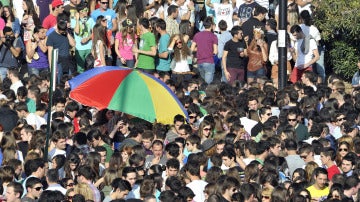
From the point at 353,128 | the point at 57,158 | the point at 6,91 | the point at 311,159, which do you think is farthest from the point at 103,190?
the point at 6,91

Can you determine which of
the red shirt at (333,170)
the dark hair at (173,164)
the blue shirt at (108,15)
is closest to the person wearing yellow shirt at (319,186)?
the red shirt at (333,170)

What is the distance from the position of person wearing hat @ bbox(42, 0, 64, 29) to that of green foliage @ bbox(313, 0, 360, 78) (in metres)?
4.99

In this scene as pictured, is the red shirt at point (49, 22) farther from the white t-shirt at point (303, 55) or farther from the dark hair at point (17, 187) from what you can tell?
the dark hair at point (17, 187)

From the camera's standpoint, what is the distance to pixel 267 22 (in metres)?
28.2

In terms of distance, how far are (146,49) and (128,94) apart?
5.48m

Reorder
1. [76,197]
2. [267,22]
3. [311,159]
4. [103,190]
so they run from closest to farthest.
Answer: [76,197]
[103,190]
[311,159]
[267,22]

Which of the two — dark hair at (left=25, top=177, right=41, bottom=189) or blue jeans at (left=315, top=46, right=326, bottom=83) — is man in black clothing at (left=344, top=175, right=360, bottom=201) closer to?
dark hair at (left=25, top=177, right=41, bottom=189)

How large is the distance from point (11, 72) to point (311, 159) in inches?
297

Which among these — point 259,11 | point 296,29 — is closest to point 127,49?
point 259,11

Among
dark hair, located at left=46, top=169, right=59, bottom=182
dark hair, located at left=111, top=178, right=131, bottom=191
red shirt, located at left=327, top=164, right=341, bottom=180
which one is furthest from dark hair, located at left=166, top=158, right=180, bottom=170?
red shirt, located at left=327, top=164, right=341, bottom=180

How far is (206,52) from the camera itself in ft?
90.5

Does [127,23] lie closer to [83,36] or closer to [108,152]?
[83,36]

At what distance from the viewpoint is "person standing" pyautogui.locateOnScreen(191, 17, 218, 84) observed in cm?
2762

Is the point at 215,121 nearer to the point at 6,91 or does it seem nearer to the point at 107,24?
the point at 6,91
